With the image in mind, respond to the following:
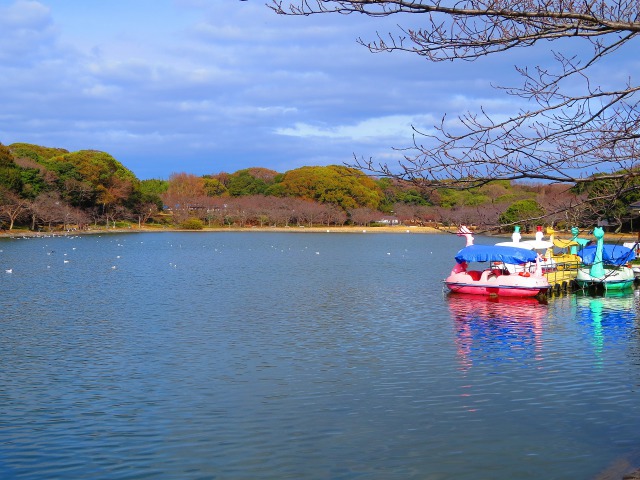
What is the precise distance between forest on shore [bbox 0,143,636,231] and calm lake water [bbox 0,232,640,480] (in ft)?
119

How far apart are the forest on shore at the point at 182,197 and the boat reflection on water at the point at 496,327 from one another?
31123 millimetres

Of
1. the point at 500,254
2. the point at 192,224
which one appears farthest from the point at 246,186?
the point at 500,254

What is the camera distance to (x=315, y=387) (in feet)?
41.4

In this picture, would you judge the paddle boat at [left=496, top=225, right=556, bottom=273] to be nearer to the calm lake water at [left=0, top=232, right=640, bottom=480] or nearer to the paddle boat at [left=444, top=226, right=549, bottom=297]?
the paddle boat at [left=444, top=226, right=549, bottom=297]

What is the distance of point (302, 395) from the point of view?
12109mm

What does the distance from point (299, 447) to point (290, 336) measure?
8.05m

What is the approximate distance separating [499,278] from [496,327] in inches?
258

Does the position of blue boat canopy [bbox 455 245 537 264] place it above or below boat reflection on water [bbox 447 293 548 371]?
above

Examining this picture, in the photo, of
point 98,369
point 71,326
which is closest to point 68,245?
point 71,326

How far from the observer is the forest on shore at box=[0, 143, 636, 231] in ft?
241

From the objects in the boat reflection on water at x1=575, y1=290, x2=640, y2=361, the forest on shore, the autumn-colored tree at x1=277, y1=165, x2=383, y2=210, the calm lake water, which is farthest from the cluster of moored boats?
the autumn-colored tree at x1=277, y1=165, x2=383, y2=210

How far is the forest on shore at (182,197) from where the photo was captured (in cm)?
7356

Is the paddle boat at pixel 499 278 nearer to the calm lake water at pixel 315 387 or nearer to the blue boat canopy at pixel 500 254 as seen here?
the blue boat canopy at pixel 500 254

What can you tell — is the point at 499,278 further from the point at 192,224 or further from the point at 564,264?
the point at 192,224
